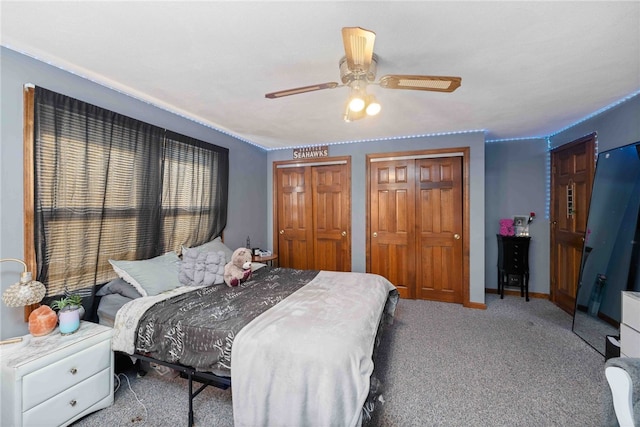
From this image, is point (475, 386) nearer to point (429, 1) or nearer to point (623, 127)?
point (429, 1)

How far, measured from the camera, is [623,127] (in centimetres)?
261

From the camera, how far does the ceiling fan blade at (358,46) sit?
4.22ft

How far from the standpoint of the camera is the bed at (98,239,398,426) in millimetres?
1333

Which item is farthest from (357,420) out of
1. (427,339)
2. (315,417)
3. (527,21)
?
(527,21)

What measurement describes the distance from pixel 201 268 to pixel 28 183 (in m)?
1.35

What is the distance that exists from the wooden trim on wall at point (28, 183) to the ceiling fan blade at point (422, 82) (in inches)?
94.0

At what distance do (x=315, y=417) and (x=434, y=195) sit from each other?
3.31m

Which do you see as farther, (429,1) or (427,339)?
(427,339)

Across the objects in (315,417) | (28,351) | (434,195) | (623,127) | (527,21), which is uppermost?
(527,21)

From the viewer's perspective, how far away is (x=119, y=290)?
2.18 m

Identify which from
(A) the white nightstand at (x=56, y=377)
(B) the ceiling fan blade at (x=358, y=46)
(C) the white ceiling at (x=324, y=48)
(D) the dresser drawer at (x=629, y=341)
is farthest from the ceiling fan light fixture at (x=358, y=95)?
(D) the dresser drawer at (x=629, y=341)

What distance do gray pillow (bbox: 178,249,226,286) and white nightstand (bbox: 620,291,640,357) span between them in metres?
3.39

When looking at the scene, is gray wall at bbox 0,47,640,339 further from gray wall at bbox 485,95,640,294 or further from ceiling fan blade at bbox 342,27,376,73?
ceiling fan blade at bbox 342,27,376,73

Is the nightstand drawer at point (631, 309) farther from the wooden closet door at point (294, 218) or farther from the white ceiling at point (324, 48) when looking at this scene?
the wooden closet door at point (294, 218)
